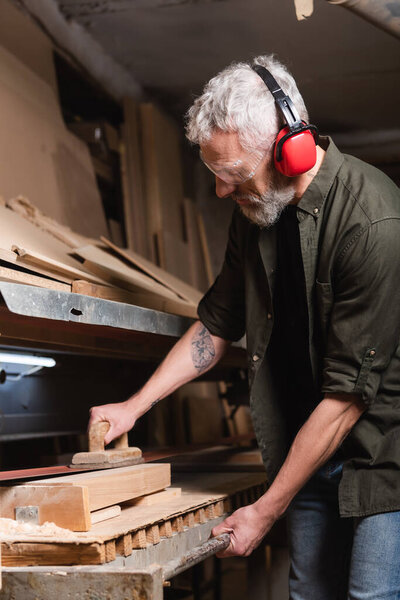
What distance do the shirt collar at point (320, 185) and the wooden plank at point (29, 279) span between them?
0.78m

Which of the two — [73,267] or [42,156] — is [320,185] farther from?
[42,156]

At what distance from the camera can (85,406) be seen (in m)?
4.09

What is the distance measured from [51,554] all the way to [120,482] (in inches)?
17.0

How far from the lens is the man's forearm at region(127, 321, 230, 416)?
2.62 m

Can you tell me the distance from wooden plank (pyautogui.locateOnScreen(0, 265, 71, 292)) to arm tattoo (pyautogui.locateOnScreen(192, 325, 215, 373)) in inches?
20.3

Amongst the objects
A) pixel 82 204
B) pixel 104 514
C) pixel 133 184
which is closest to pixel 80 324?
pixel 104 514

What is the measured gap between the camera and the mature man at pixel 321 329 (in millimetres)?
2105

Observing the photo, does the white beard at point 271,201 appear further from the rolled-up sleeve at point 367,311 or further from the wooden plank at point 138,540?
the wooden plank at point 138,540

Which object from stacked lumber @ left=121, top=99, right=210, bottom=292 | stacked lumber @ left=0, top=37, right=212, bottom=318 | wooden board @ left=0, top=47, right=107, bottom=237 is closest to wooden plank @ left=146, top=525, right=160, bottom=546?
stacked lumber @ left=0, top=37, right=212, bottom=318

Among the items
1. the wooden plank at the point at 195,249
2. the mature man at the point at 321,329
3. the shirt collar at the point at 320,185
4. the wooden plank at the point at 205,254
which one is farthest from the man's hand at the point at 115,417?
the wooden plank at the point at 205,254

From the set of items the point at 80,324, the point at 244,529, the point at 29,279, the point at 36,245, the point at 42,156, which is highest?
the point at 42,156

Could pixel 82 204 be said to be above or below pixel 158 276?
above

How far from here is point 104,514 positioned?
1973 millimetres

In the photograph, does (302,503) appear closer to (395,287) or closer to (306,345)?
(306,345)
